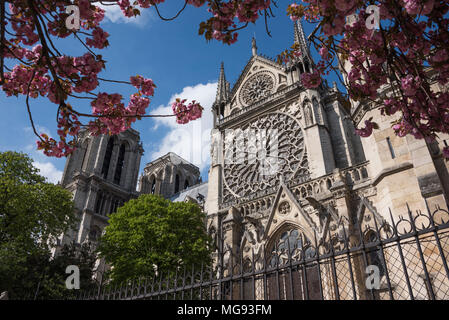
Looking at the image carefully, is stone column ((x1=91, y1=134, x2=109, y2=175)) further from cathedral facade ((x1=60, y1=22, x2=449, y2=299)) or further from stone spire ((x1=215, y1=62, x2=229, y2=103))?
cathedral facade ((x1=60, y1=22, x2=449, y2=299))

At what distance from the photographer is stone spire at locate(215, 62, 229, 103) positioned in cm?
2671

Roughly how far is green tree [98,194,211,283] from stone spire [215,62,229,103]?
12.3 meters

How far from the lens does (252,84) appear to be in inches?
1019

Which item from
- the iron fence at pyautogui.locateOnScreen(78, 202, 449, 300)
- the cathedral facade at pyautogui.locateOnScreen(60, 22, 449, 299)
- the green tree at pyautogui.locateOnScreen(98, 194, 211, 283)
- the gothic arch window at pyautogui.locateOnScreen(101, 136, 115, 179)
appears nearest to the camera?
the iron fence at pyautogui.locateOnScreen(78, 202, 449, 300)

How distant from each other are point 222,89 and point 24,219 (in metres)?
17.7

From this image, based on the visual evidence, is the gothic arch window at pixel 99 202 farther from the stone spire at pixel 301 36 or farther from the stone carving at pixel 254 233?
the stone spire at pixel 301 36

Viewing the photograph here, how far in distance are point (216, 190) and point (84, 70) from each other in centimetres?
1738

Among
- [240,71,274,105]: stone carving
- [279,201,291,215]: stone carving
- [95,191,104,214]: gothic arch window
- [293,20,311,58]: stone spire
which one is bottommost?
[279,201,291,215]: stone carving

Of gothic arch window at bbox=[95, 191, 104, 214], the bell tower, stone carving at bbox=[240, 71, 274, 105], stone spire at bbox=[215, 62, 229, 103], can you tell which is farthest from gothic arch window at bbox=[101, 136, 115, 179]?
stone carving at bbox=[240, 71, 274, 105]

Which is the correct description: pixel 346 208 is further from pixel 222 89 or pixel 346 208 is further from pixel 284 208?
pixel 222 89

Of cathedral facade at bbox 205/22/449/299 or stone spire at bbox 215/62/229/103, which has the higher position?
stone spire at bbox 215/62/229/103

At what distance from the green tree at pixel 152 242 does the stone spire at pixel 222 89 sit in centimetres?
1226

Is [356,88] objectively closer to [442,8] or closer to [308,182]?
[442,8]
